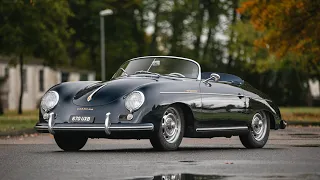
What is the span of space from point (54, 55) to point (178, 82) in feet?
87.0

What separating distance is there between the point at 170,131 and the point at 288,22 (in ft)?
58.7

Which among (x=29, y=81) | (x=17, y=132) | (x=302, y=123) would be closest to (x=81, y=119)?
(x=17, y=132)

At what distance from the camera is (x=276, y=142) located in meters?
17.8

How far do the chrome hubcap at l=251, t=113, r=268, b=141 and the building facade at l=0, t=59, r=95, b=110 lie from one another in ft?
124

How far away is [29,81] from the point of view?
59750 millimetres

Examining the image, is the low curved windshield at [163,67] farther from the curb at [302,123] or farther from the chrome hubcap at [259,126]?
the curb at [302,123]

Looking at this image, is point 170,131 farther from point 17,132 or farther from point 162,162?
point 17,132

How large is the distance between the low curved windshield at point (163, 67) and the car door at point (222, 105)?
40 centimetres

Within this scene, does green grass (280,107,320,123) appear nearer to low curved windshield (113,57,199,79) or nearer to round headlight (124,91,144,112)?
low curved windshield (113,57,199,79)

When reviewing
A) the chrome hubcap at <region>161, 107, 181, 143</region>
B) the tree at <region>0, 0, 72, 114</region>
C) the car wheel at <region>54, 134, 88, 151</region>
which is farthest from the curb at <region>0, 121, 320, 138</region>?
the tree at <region>0, 0, 72, 114</region>

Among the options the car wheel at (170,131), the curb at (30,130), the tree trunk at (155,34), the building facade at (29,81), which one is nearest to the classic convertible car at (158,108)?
the car wheel at (170,131)

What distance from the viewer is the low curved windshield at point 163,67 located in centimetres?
1517

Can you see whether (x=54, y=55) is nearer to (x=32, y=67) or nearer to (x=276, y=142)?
(x=32, y=67)

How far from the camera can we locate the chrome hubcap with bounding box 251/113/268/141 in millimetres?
15844
